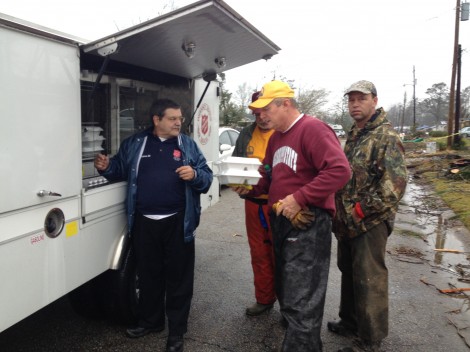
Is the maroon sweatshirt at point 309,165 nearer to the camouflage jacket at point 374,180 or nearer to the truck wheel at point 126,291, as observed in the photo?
the camouflage jacket at point 374,180

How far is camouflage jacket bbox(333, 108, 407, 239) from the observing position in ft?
8.99

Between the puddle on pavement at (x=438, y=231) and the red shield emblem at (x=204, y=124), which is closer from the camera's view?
the red shield emblem at (x=204, y=124)

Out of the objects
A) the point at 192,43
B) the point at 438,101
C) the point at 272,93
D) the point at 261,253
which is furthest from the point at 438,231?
the point at 438,101

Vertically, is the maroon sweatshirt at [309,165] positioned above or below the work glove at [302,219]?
above

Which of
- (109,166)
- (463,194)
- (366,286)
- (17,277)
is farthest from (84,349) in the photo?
(463,194)

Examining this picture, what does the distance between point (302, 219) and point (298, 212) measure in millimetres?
57

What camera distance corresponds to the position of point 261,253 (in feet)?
11.8

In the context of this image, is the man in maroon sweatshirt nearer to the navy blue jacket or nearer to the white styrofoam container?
the white styrofoam container

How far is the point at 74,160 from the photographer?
2418 mm

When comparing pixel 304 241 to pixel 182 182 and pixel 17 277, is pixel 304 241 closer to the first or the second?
pixel 182 182

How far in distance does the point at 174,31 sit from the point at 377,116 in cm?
156

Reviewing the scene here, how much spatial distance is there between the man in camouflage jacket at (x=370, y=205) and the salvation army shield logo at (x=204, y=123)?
1820 millimetres

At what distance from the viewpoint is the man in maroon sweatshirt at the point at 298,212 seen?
237cm

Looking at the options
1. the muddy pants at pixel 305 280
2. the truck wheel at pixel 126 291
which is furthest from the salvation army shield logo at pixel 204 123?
the muddy pants at pixel 305 280
